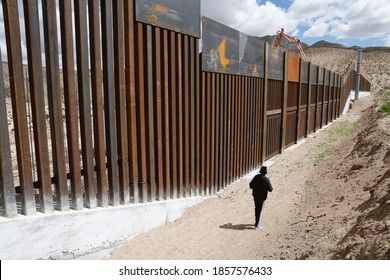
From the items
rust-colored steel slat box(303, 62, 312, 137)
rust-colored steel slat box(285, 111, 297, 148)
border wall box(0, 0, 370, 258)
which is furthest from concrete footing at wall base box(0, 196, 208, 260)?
rust-colored steel slat box(303, 62, 312, 137)

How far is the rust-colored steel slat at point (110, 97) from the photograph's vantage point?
4.83 metres

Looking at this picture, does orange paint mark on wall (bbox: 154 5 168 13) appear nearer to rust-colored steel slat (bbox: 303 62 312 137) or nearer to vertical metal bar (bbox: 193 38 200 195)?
vertical metal bar (bbox: 193 38 200 195)

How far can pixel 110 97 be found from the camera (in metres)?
5.04

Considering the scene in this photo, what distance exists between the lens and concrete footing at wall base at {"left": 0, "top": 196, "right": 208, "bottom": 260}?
387cm

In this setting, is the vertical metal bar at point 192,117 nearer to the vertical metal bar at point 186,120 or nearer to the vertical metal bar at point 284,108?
the vertical metal bar at point 186,120

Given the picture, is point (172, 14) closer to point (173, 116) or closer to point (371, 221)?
point (173, 116)

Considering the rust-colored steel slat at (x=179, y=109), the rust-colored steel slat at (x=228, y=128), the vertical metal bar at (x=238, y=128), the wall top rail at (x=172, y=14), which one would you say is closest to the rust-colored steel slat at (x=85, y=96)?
the wall top rail at (x=172, y=14)

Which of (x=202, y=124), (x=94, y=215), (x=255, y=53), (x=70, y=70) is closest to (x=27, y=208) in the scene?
(x=94, y=215)

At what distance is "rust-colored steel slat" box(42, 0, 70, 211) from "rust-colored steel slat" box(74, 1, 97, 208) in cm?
35

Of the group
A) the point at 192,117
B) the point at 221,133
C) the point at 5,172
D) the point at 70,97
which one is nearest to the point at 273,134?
the point at 221,133

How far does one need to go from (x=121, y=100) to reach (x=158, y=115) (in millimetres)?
958

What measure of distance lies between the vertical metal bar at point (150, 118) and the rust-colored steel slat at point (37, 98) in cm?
198

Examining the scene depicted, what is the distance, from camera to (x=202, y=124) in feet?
24.1

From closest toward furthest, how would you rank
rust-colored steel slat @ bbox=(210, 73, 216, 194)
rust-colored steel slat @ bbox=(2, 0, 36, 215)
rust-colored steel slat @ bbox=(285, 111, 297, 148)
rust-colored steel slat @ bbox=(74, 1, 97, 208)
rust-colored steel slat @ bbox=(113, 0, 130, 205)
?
rust-colored steel slat @ bbox=(2, 0, 36, 215)
rust-colored steel slat @ bbox=(74, 1, 97, 208)
rust-colored steel slat @ bbox=(113, 0, 130, 205)
rust-colored steel slat @ bbox=(210, 73, 216, 194)
rust-colored steel slat @ bbox=(285, 111, 297, 148)
